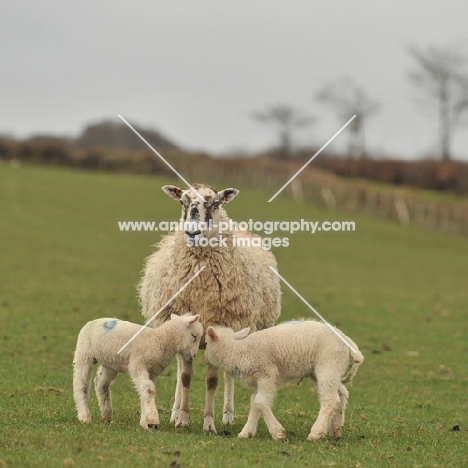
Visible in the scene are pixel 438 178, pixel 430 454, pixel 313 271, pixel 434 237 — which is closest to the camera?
pixel 430 454

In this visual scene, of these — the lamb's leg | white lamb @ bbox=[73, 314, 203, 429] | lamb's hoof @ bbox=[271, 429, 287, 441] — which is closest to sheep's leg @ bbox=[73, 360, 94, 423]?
white lamb @ bbox=[73, 314, 203, 429]

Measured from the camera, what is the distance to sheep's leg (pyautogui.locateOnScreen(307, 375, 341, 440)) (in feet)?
27.3

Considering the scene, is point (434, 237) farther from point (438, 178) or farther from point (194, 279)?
point (194, 279)

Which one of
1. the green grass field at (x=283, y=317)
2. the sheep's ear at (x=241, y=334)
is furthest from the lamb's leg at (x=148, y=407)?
the sheep's ear at (x=241, y=334)

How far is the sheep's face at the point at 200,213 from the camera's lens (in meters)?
9.48

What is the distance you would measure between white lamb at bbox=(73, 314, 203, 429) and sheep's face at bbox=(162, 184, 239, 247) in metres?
0.96

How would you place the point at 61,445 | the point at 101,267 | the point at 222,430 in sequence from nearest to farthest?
the point at 61,445 < the point at 222,430 < the point at 101,267

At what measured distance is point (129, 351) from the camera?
8828 mm

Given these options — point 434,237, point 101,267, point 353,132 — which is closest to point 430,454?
point 101,267

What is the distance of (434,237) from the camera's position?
157 feet

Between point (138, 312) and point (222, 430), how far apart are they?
9507 mm

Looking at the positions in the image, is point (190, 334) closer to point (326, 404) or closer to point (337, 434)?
point (326, 404)

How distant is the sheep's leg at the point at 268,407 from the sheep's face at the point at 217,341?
1.90 ft

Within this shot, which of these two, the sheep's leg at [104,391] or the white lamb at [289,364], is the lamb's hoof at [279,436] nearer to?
the white lamb at [289,364]
